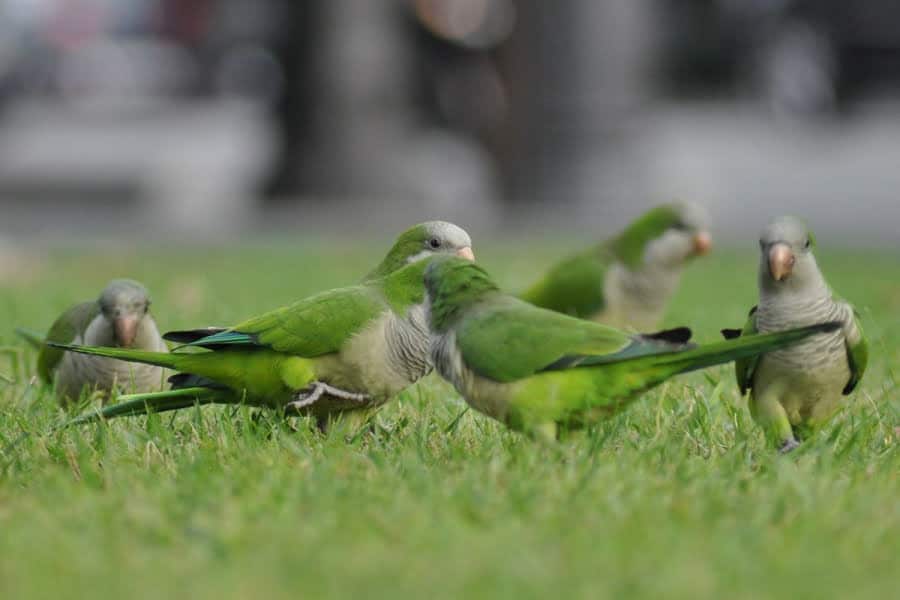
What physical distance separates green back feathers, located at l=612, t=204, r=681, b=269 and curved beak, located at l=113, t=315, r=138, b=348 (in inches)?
96.5

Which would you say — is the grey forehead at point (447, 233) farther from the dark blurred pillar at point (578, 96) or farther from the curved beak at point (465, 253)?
the dark blurred pillar at point (578, 96)

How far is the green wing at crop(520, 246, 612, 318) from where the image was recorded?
5.90m

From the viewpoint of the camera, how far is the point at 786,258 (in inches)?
139

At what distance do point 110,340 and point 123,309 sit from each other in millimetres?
146

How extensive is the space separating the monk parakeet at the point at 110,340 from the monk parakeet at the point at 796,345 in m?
1.81

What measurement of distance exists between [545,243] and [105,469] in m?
8.83

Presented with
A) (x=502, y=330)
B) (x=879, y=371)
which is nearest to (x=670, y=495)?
(x=502, y=330)

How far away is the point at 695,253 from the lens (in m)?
6.00

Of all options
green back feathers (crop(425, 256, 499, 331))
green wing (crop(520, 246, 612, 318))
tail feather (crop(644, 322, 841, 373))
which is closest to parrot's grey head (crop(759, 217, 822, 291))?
tail feather (crop(644, 322, 841, 373))

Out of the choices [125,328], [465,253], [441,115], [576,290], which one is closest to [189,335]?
[125,328]

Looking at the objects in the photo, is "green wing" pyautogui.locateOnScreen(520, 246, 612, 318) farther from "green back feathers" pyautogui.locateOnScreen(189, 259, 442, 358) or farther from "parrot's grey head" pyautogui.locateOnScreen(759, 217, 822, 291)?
"parrot's grey head" pyautogui.locateOnScreen(759, 217, 822, 291)

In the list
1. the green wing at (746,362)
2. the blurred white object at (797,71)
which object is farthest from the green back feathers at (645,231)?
the blurred white object at (797,71)

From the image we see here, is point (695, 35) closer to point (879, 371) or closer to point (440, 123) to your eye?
point (440, 123)

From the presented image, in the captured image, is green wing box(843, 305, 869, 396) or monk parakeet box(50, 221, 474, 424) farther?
monk parakeet box(50, 221, 474, 424)
